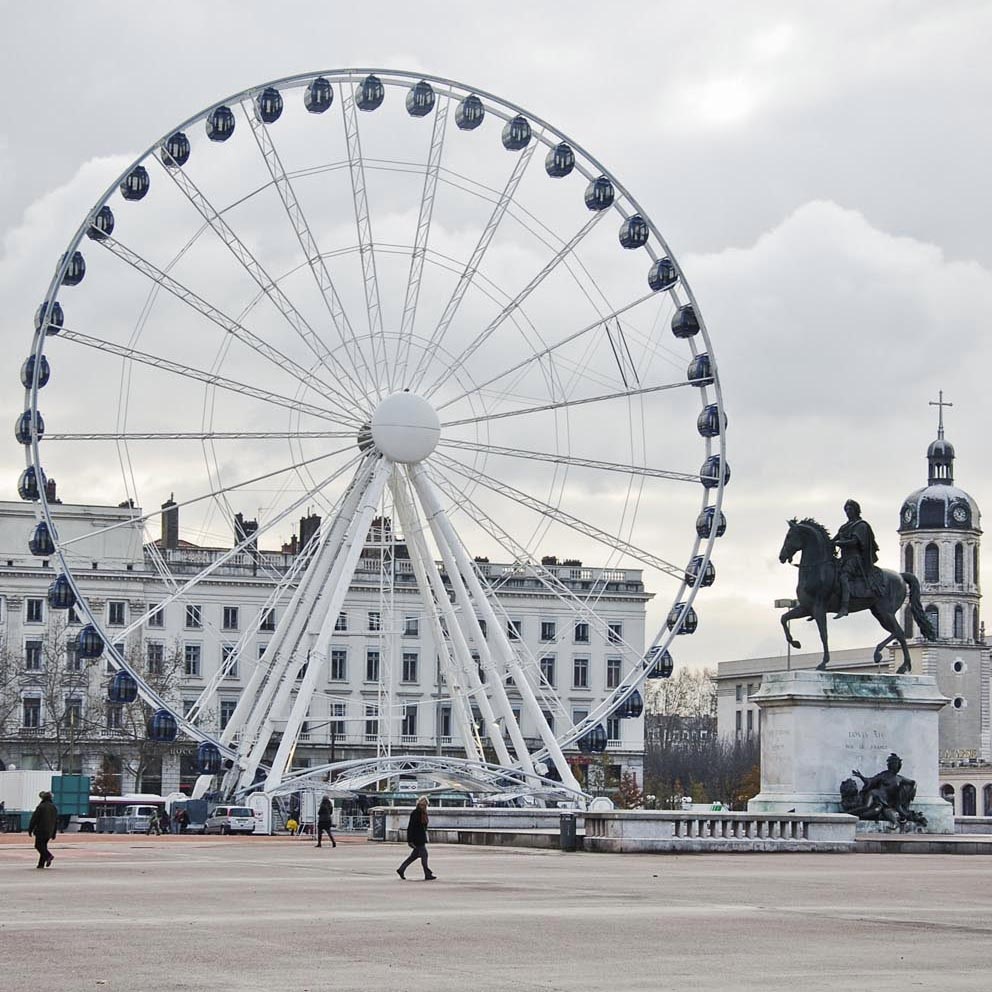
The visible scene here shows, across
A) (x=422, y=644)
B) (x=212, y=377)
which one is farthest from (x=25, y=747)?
(x=212, y=377)

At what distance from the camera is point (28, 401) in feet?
212

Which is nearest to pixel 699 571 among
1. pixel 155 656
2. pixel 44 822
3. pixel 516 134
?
pixel 516 134

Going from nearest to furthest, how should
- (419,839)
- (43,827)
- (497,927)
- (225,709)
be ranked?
(497,927) < (419,839) < (43,827) < (225,709)

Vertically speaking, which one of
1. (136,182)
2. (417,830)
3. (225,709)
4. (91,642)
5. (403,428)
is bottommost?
(417,830)

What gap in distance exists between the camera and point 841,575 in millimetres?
55000

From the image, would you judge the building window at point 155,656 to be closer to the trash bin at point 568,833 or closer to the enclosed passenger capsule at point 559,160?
the enclosed passenger capsule at point 559,160

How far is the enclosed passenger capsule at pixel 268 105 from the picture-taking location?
214ft

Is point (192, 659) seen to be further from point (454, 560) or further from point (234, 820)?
point (454, 560)

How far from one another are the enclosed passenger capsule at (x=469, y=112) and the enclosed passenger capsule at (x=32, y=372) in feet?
48.2

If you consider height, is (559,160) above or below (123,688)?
above

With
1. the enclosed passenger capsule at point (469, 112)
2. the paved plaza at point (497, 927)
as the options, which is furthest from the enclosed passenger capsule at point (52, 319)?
the paved plaza at point (497, 927)

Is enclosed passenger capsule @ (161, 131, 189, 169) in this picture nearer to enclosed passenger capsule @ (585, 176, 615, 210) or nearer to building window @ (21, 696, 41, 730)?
enclosed passenger capsule @ (585, 176, 615, 210)

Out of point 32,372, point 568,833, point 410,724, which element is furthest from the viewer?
point 410,724

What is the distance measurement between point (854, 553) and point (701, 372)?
1587cm
